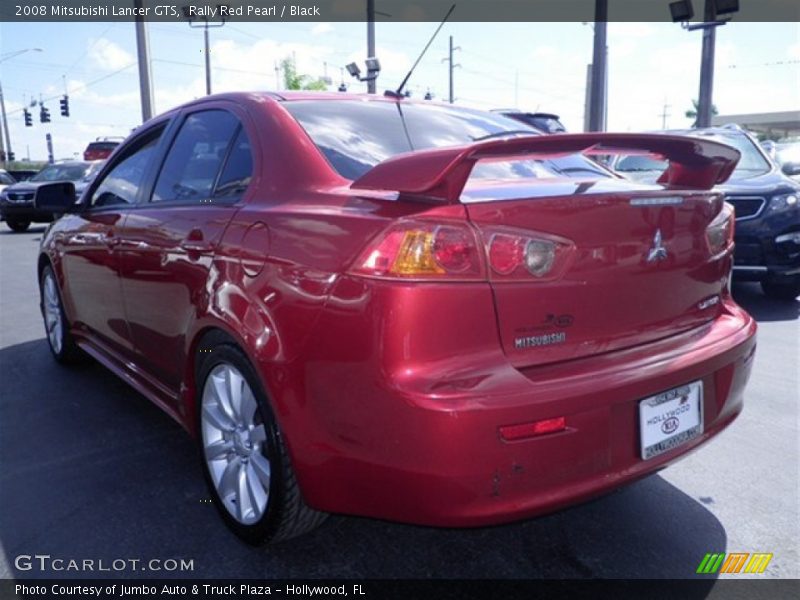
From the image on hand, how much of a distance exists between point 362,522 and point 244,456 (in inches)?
21.6

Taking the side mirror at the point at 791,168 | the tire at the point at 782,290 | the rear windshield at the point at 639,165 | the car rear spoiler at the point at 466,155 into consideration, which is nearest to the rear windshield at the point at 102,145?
the rear windshield at the point at 639,165

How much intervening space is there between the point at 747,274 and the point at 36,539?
5.75 metres

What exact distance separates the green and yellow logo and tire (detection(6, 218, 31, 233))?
17279 mm

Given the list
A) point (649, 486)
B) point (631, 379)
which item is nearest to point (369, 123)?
point (631, 379)

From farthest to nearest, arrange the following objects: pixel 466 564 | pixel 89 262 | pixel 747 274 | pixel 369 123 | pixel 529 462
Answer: pixel 747 274 < pixel 89 262 < pixel 369 123 < pixel 466 564 < pixel 529 462

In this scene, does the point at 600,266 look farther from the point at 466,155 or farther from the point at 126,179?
the point at 126,179

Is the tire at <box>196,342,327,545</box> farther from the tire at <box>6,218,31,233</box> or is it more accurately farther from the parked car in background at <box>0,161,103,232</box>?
the tire at <box>6,218,31,233</box>

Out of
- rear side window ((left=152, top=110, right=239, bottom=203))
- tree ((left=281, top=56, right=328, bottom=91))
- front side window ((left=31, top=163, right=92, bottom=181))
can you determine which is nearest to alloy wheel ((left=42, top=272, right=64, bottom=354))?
rear side window ((left=152, top=110, right=239, bottom=203))

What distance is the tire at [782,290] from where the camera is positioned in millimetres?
6309

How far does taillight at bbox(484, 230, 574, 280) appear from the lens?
183 cm

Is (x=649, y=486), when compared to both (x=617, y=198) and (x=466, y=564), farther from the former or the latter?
(x=617, y=198)

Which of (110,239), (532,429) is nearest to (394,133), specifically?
(532,429)

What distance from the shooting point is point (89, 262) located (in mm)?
3764

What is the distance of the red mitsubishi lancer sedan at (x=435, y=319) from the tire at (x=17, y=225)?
1572cm
